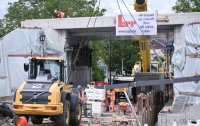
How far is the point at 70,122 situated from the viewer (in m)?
17.5

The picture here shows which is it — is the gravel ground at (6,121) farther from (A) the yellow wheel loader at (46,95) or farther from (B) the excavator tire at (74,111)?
(B) the excavator tire at (74,111)

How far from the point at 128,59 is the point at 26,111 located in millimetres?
45584

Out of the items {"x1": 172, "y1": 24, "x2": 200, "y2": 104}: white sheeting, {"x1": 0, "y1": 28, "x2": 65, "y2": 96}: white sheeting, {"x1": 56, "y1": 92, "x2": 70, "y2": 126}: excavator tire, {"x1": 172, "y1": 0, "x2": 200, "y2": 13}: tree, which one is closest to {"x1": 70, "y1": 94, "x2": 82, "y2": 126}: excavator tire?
{"x1": 56, "y1": 92, "x2": 70, "y2": 126}: excavator tire

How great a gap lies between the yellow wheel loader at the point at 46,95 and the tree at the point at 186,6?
22.6 m

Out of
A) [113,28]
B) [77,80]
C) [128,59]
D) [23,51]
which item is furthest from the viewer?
[128,59]

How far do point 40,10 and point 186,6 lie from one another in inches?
683

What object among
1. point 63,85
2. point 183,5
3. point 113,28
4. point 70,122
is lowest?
point 70,122

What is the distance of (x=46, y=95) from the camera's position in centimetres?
1541

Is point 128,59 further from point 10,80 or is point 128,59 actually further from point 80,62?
point 10,80

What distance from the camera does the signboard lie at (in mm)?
26672

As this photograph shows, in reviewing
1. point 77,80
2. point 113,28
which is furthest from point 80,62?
point 113,28

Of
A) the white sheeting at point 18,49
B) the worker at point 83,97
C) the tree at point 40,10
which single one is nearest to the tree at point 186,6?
the tree at point 40,10

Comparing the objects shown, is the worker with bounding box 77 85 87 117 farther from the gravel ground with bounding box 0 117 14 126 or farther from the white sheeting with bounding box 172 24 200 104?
the white sheeting with bounding box 172 24 200 104

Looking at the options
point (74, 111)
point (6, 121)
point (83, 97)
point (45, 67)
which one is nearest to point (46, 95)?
point (45, 67)
